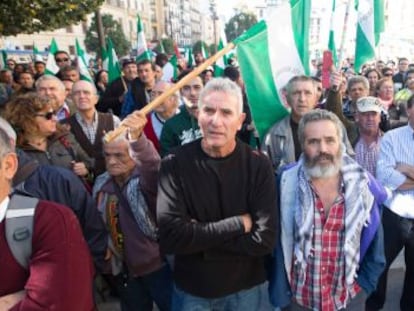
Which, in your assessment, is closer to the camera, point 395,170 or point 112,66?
point 395,170

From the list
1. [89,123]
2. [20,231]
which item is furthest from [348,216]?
[89,123]

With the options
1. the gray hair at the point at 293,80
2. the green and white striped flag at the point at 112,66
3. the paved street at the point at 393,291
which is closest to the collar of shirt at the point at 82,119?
the paved street at the point at 393,291

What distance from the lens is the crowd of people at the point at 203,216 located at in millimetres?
1362

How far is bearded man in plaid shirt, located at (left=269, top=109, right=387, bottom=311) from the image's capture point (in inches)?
84.8

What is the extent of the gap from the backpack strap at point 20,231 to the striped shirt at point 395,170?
2353 millimetres

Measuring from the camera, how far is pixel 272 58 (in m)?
3.10

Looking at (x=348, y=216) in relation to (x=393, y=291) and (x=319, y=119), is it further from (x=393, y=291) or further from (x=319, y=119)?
(x=393, y=291)

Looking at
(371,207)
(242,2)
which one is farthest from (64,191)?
(242,2)

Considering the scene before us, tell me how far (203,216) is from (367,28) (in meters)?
3.68

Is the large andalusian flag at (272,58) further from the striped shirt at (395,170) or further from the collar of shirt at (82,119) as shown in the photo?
the collar of shirt at (82,119)

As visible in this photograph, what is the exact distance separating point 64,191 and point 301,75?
6.53 ft

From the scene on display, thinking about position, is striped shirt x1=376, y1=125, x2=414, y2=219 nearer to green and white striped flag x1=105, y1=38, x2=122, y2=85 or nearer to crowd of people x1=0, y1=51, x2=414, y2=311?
crowd of people x1=0, y1=51, x2=414, y2=311

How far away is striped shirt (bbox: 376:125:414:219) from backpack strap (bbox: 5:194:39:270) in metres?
2.35

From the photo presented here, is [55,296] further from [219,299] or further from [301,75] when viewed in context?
[301,75]
